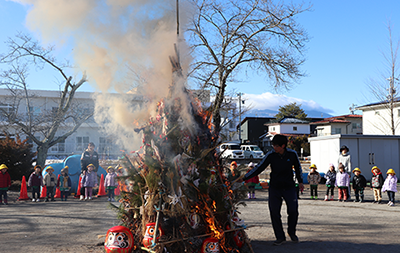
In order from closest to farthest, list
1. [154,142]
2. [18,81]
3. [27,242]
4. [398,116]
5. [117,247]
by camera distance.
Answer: [117,247], [154,142], [27,242], [18,81], [398,116]

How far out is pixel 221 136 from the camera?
5.67 m

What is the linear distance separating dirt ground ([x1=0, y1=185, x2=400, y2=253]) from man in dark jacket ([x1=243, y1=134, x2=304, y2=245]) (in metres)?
0.32

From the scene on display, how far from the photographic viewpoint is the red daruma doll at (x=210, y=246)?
15.2ft

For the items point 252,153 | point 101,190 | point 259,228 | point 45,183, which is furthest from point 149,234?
point 252,153

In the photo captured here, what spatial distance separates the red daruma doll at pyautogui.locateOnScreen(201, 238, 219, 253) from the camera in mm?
4637

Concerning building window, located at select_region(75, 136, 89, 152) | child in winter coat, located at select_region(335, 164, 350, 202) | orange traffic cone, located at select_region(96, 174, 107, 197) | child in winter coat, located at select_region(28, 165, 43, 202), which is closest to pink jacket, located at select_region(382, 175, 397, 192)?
child in winter coat, located at select_region(335, 164, 350, 202)

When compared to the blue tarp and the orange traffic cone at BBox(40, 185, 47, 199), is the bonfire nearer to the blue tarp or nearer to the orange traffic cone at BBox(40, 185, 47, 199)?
the orange traffic cone at BBox(40, 185, 47, 199)

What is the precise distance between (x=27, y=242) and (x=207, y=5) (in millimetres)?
14540

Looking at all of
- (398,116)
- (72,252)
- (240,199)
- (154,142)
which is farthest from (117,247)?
(398,116)

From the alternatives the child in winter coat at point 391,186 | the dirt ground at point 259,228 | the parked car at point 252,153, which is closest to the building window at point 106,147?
the dirt ground at point 259,228

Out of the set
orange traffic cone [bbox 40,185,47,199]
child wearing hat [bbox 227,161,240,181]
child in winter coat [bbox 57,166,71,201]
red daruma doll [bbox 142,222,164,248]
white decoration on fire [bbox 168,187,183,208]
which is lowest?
orange traffic cone [bbox 40,185,47,199]

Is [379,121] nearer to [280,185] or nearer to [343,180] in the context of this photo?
[343,180]

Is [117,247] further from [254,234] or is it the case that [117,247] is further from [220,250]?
[254,234]

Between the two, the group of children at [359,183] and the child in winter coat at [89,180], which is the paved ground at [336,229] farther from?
the child in winter coat at [89,180]
